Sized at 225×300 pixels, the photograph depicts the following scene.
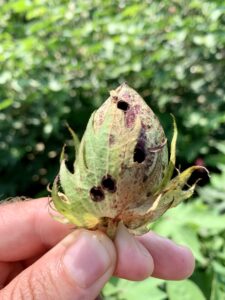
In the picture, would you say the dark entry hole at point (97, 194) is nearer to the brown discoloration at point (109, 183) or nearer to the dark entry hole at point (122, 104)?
the brown discoloration at point (109, 183)

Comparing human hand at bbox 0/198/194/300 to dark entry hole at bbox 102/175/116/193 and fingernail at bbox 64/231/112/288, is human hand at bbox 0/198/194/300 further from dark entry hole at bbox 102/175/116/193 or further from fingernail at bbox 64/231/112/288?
dark entry hole at bbox 102/175/116/193

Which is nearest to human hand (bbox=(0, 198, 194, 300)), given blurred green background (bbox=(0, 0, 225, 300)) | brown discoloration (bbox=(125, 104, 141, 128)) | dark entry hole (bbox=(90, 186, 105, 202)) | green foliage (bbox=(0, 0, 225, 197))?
dark entry hole (bbox=(90, 186, 105, 202))

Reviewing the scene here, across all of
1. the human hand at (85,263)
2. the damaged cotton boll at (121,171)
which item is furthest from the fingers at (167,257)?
the damaged cotton boll at (121,171)

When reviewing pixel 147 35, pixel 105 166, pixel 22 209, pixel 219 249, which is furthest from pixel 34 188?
pixel 105 166

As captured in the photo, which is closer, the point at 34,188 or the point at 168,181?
the point at 168,181

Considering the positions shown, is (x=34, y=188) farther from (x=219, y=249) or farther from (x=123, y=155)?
(x=123, y=155)

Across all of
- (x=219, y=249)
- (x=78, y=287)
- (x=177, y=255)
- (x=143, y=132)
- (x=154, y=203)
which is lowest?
(x=219, y=249)

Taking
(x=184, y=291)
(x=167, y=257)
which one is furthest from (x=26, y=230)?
(x=184, y=291)

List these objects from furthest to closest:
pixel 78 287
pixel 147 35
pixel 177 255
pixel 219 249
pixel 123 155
Result: 1. pixel 147 35
2. pixel 219 249
3. pixel 177 255
4. pixel 78 287
5. pixel 123 155
